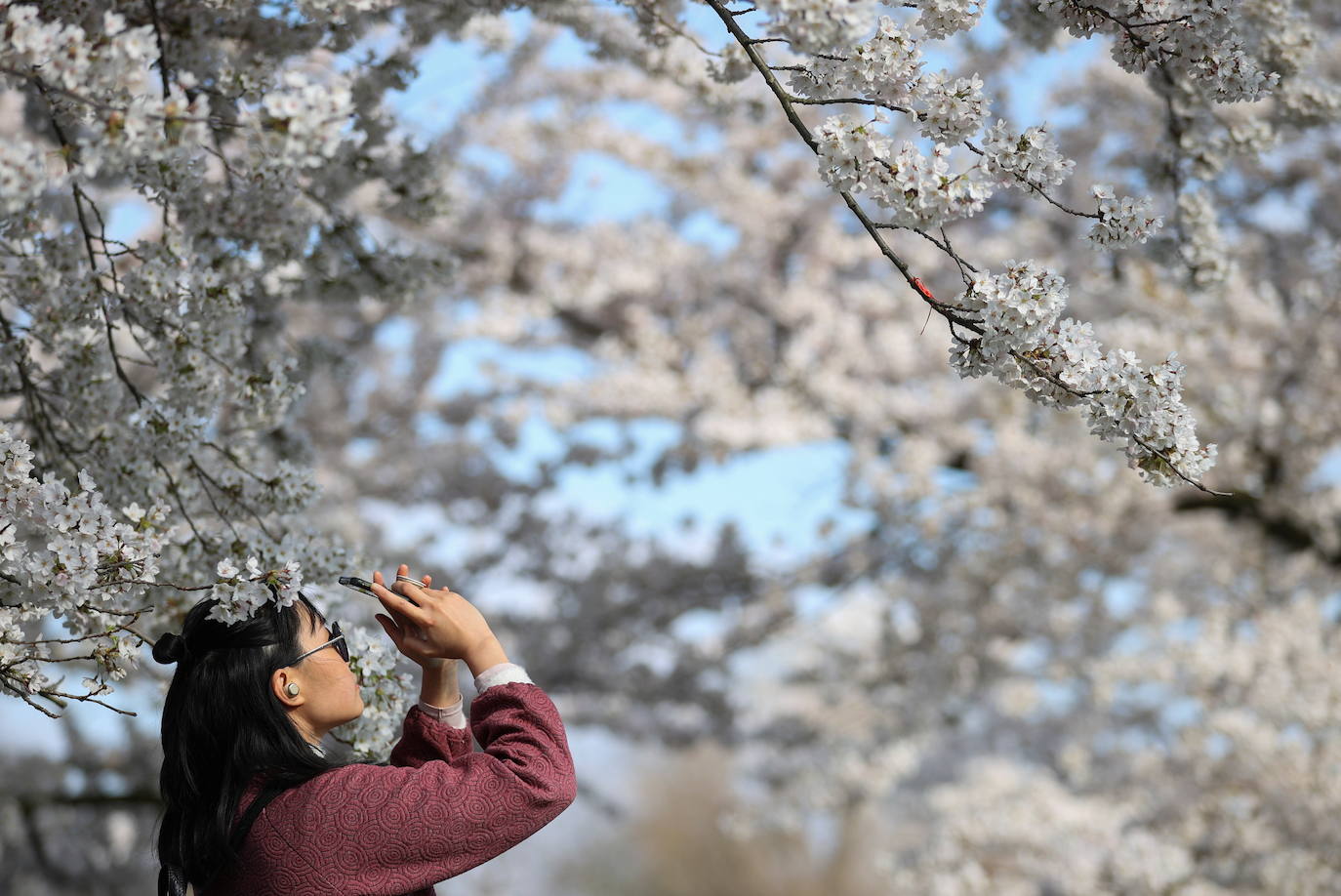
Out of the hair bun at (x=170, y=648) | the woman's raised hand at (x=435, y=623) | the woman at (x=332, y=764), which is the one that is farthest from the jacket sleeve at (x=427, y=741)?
the hair bun at (x=170, y=648)

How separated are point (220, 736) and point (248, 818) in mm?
129

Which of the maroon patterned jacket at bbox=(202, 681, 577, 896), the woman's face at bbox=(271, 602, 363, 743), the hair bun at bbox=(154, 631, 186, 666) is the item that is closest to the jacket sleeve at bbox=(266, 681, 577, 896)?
the maroon patterned jacket at bbox=(202, 681, 577, 896)

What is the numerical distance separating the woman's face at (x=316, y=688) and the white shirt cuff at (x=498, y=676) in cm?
22

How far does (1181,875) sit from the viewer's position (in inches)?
198

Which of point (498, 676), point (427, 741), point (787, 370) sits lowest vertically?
point (787, 370)

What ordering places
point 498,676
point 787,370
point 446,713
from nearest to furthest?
point 498,676, point 446,713, point 787,370

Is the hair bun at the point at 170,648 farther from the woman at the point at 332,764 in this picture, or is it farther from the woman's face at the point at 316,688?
the woman's face at the point at 316,688

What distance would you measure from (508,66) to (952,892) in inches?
221

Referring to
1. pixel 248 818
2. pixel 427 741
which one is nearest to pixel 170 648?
pixel 248 818

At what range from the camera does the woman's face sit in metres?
1.66

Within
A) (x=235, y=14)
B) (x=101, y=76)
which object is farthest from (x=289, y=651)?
(x=235, y=14)

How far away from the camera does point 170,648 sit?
1686mm

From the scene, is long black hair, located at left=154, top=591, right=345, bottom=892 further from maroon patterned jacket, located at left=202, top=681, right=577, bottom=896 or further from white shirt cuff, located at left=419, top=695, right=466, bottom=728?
white shirt cuff, located at left=419, top=695, right=466, bottom=728

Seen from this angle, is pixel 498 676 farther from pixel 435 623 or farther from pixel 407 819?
pixel 407 819
